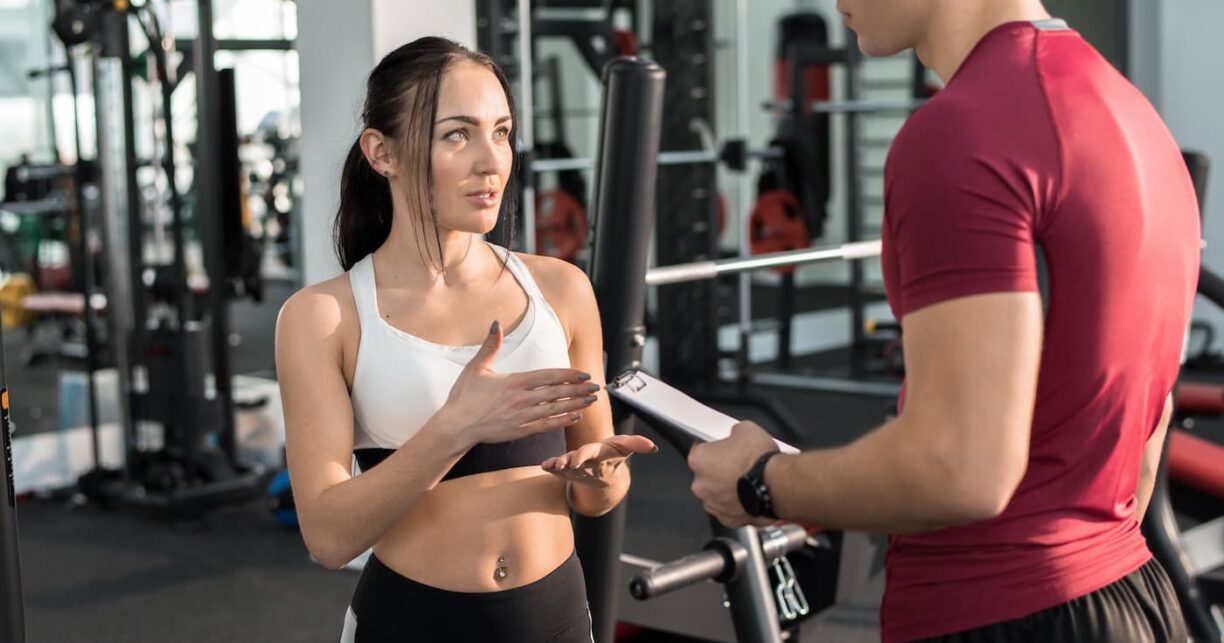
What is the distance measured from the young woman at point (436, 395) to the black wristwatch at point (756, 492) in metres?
0.22

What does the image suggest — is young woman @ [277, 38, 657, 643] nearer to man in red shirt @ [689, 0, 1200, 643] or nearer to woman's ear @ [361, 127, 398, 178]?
woman's ear @ [361, 127, 398, 178]

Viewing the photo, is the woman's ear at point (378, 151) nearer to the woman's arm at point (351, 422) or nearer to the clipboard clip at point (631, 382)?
the woman's arm at point (351, 422)

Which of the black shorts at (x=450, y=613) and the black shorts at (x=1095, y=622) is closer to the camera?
the black shorts at (x=1095, y=622)

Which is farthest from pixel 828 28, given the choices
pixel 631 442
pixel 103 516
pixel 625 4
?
pixel 631 442

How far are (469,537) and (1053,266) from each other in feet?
2.21

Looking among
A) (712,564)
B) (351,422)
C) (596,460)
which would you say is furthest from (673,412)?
(712,564)

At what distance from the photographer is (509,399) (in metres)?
1.17

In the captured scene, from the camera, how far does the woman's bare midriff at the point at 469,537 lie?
53.2 inches

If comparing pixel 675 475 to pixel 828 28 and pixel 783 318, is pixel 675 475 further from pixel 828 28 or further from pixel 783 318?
pixel 828 28

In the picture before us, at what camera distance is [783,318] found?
633cm

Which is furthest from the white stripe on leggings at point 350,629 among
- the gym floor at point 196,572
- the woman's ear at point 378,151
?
the gym floor at point 196,572

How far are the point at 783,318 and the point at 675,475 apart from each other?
1.77 metres

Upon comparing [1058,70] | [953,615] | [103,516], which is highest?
[1058,70]

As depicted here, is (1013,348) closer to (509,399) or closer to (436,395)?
(509,399)
